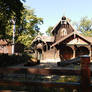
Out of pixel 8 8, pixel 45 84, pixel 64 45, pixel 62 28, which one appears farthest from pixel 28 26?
pixel 45 84

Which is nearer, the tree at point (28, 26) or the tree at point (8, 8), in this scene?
the tree at point (8, 8)

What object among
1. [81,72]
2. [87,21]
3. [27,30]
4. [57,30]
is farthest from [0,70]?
[87,21]

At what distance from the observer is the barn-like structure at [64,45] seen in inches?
1004

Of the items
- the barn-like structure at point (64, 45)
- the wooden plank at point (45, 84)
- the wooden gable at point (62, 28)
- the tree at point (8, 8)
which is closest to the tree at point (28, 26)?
the barn-like structure at point (64, 45)

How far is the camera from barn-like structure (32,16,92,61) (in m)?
25.5

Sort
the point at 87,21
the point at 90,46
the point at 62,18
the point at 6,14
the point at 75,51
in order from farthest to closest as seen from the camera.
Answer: the point at 87,21
the point at 62,18
the point at 75,51
the point at 90,46
the point at 6,14

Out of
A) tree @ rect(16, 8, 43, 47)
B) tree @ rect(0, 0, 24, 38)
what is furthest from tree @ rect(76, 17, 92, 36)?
tree @ rect(0, 0, 24, 38)

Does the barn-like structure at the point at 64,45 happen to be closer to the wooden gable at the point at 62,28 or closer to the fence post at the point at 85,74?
the wooden gable at the point at 62,28

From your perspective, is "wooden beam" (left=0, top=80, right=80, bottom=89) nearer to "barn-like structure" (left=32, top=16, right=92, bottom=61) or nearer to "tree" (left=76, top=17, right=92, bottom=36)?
"barn-like structure" (left=32, top=16, right=92, bottom=61)

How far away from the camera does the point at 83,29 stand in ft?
229

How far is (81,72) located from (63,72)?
398 millimetres

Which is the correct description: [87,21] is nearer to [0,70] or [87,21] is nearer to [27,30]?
[27,30]

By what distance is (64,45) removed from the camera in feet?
87.5

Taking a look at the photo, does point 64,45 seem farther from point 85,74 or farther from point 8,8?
point 85,74
